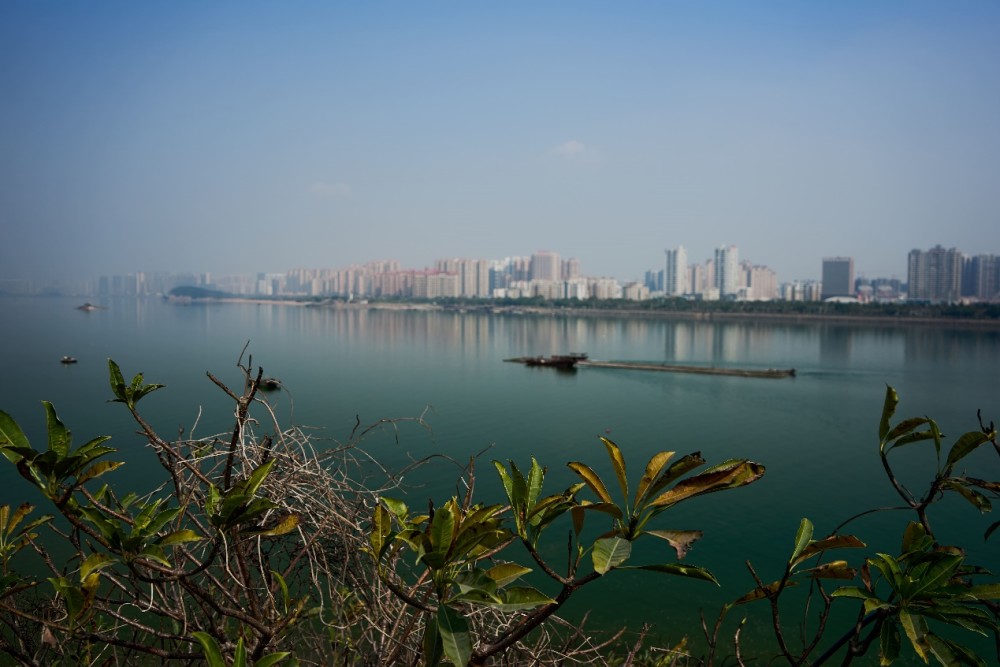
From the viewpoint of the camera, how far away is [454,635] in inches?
30.8

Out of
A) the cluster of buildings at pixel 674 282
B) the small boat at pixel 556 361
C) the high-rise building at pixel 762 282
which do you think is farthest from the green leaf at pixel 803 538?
the high-rise building at pixel 762 282

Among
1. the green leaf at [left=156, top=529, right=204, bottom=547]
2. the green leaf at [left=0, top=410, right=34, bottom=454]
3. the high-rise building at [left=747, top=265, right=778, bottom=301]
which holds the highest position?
the high-rise building at [left=747, top=265, right=778, bottom=301]

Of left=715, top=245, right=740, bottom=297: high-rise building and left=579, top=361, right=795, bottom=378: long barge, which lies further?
left=715, top=245, right=740, bottom=297: high-rise building

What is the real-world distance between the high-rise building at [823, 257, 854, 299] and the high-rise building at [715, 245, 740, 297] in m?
13.4

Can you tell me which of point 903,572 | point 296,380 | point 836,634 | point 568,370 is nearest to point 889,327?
point 568,370

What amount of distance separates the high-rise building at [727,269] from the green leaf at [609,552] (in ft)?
358

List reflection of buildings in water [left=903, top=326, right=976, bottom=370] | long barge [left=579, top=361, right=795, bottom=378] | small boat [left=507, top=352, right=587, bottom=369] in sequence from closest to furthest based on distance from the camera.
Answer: long barge [left=579, top=361, right=795, bottom=378], small boat [left=507, top=352, right=587, bottom=369], reflection of buildings in water [left=903, top=326, right=976, bottom=370]

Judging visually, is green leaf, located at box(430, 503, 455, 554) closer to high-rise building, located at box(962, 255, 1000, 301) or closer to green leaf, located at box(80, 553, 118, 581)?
green leaf, located at box(80, 553, 118, 581)

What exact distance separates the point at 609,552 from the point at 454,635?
0.22m

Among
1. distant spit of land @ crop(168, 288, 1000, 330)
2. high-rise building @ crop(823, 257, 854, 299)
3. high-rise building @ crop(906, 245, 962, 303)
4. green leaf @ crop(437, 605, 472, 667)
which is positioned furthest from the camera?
high-rise building @ crop(823, 257, 854, 299)

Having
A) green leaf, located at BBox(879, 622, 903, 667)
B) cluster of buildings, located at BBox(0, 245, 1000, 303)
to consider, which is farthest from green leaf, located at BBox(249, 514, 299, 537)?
cluster of buildings, located at BBox(0, 245, 1000, 303)

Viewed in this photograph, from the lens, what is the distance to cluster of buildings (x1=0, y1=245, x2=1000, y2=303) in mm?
79250

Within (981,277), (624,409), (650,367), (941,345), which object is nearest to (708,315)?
(941,345)

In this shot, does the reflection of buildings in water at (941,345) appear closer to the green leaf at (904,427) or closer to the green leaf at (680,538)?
the green leaf at (904,427)
